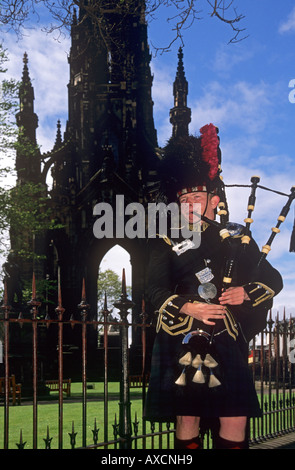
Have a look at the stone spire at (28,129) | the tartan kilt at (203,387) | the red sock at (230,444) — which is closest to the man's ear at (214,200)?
the tartan kilt at (203,387)

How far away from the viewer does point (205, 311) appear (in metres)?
3.82

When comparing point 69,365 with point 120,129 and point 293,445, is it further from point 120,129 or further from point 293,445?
point 293,445

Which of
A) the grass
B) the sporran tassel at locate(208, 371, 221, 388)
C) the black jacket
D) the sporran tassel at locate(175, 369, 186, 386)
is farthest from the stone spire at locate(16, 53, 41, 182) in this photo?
the sporran tassel at locate(208, 371, 221, 388)

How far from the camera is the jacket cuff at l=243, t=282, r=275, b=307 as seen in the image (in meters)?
3.93

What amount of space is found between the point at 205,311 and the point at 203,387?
0.54 m

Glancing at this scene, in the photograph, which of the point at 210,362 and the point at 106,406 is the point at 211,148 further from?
the point at 106,406

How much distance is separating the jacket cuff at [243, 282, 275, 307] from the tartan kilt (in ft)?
0.99

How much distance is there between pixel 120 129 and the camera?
31.1 m

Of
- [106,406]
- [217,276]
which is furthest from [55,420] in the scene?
[217,276]

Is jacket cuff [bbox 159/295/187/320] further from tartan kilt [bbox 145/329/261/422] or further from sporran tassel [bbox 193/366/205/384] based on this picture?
sporran tassel [bbox 193/366/205/384]

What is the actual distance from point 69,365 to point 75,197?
968cm

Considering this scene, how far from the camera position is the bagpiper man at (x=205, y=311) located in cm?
379

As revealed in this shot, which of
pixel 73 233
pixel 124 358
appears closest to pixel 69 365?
pixel 73 233

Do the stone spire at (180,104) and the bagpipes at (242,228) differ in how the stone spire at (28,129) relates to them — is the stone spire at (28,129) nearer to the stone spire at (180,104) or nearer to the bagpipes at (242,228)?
the stone spire at (180,104)
